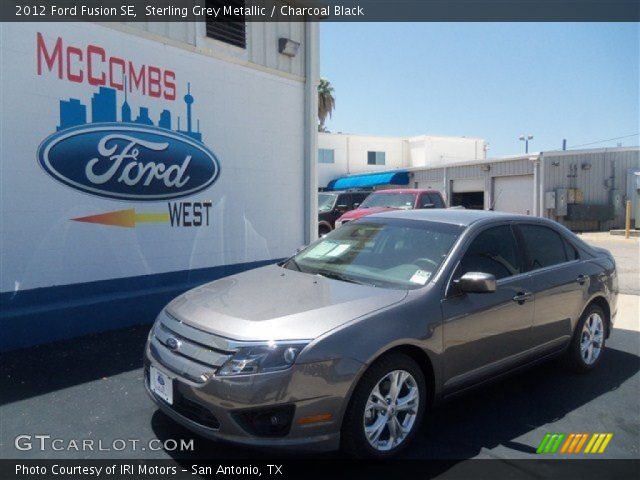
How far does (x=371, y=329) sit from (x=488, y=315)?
3.97 ft

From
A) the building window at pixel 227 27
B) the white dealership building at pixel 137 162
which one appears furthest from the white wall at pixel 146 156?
the building window at pixel 227 27

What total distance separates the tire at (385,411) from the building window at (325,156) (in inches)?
1301

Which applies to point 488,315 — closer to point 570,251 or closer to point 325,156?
point 570,251

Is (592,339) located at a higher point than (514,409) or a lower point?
higher

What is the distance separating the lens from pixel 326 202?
1625cm

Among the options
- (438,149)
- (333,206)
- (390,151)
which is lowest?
(333,206)

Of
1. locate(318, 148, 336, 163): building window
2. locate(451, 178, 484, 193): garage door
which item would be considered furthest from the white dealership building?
locate(318, 148, 336, 163): building window

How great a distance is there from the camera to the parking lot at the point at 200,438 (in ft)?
11.5

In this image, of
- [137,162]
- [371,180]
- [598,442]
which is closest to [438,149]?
[371,180]

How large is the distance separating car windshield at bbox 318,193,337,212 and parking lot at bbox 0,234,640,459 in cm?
1073

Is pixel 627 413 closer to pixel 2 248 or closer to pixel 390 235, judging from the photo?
pixel 390 235

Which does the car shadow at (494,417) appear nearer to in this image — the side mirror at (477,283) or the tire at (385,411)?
the tire at (385,411)

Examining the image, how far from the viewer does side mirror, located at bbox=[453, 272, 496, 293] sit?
3598mm

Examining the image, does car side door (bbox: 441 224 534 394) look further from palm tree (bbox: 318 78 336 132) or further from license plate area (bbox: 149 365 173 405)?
palm tree (bbox: 318 78 336 132)
